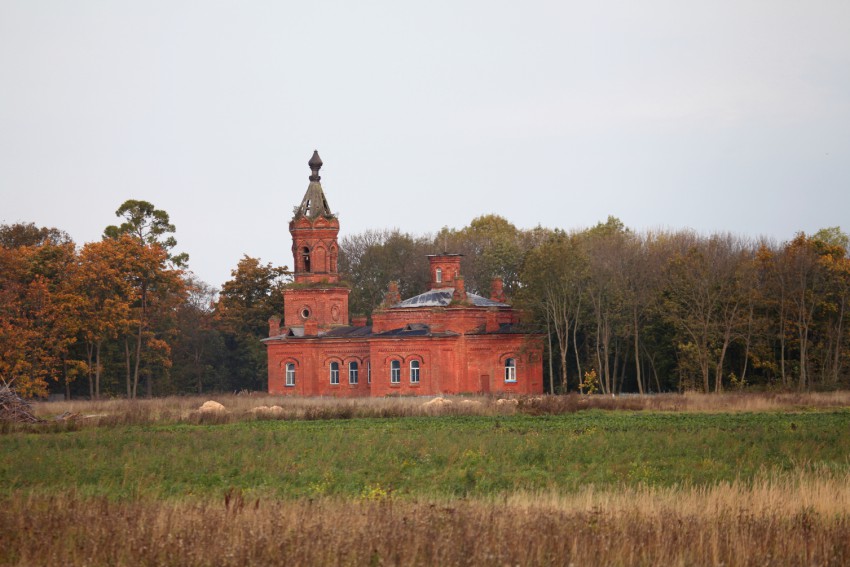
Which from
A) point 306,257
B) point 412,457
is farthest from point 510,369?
point 412,457

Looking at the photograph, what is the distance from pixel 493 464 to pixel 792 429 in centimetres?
1059

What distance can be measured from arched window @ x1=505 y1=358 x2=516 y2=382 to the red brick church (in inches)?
2.1

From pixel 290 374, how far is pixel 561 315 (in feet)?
53.9

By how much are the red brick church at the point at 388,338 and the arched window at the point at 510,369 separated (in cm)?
5

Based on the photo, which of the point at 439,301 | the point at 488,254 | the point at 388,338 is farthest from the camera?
the point at 488,254

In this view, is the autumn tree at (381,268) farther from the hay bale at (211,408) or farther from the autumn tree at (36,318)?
the hay bale at (211,408)

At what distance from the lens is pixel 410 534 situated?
14.5m

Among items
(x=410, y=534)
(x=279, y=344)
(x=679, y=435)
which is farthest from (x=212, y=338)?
(x=410, y=534)

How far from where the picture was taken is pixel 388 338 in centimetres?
6334

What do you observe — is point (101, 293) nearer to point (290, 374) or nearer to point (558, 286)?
point (290, 374)

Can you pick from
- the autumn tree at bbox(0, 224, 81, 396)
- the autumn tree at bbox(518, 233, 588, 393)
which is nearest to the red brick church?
the autumn tree at bbox(518, 233, 588, 393)

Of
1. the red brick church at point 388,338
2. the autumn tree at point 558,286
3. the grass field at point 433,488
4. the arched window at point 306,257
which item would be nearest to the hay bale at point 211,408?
the grass field at point 433,488

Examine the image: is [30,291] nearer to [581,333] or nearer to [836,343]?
[581,333]

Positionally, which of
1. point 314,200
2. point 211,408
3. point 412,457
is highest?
point 314,200
